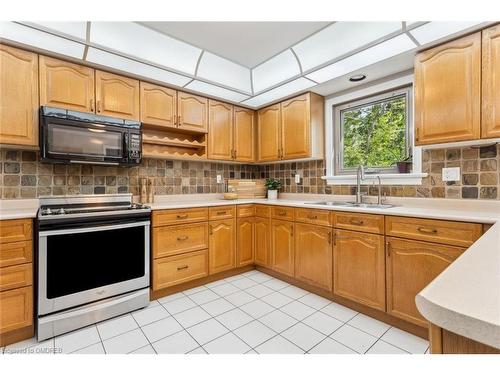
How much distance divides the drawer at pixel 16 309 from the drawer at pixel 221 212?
1.52 metres

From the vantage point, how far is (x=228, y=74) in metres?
2.77

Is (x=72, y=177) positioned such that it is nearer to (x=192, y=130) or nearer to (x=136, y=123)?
(x=136, y=123)

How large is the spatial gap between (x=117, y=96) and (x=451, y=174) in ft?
9.88

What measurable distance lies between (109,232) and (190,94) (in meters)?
1.73

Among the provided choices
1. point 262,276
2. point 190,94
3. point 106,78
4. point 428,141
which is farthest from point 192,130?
point 428,141

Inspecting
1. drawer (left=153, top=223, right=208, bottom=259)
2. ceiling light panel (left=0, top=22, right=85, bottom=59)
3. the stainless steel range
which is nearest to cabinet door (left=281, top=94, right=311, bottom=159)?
drawer (left=153, top=223, right=208, bottom=259)

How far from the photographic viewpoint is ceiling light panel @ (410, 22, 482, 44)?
1689 mm

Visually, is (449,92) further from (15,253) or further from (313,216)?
(15,253)

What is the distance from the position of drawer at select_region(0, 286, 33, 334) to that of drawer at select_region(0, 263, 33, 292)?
0.03 meters

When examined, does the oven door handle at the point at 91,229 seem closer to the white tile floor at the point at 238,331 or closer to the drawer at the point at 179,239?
the drawer at the point at 179,239

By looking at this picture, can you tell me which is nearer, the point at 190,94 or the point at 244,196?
the point at 190,94

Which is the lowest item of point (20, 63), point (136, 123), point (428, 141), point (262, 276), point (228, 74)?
point (262, 276)

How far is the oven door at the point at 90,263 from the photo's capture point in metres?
1.75

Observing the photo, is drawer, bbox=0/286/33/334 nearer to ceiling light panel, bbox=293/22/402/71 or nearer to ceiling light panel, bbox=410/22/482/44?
ceiling light panel, bbox=293/22/402/71
